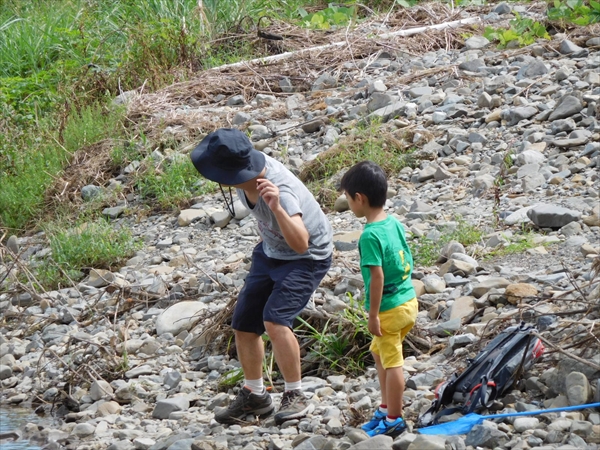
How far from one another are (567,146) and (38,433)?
14.9 feet

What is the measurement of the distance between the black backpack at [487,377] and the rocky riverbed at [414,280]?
94mm

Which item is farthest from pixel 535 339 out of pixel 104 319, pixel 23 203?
pixel 23 203

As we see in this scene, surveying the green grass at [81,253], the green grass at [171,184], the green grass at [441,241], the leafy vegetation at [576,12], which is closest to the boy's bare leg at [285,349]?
the green grass at [441,241]

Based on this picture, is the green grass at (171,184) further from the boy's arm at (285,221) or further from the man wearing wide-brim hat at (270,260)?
the boy's arm at (285,221)

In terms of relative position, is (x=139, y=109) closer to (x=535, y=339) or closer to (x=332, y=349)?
(x=332, y=349)

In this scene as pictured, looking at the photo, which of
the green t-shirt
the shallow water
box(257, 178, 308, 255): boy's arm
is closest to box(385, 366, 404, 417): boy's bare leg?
the green t-shirt

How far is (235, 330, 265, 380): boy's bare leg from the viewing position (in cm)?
434

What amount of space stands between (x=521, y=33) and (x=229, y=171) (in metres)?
6.44

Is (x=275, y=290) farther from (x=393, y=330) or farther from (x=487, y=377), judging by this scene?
(x=487, y=377)

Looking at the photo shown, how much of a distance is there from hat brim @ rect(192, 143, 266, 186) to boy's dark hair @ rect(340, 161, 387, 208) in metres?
0.49

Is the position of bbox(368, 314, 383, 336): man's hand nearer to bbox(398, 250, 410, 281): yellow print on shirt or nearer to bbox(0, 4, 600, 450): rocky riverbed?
bbox(398, 250, 410, 281): yellow print on shirt

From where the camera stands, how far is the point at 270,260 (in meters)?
4.30

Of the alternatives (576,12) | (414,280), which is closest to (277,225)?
(414,280)

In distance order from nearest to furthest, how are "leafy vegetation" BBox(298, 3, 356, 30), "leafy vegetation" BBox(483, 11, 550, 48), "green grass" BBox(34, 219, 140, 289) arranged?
"green grass" BBox(34, 219, 140, 289), "leafy vegetation" BBox(483, 11, 550, 48), "leafy vegetation" BBox(298, 3, 356, 30)
